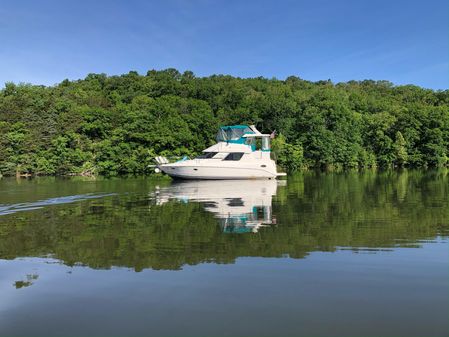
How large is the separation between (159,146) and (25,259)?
109ft

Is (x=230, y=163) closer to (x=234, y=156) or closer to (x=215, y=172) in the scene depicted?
(x=234, y=156)

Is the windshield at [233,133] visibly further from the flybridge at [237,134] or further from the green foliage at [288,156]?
the green foliage at [288,156]

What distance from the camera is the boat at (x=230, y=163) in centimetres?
2703

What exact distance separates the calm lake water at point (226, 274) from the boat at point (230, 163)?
1520cm

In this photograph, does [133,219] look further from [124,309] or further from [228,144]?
[228,144]

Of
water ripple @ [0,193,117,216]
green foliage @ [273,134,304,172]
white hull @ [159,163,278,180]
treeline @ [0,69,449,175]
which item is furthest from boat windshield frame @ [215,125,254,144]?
green foliage @ [273,134,304,172]

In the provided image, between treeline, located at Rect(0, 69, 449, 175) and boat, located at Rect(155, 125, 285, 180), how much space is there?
1221cm

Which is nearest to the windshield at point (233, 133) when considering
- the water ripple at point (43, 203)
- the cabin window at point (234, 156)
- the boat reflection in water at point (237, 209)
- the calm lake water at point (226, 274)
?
the cabin window at point (234, 156)

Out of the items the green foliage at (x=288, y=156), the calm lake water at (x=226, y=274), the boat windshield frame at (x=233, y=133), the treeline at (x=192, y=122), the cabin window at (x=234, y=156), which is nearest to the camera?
the calm lake water at (x=226, y=274)

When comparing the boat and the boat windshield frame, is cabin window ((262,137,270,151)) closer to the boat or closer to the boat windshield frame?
the boat

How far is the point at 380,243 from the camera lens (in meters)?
7.84

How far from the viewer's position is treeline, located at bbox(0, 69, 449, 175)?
39.5 meters

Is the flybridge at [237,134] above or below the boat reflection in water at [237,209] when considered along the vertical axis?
above

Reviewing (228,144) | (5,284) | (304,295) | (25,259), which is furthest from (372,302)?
(228,144)
